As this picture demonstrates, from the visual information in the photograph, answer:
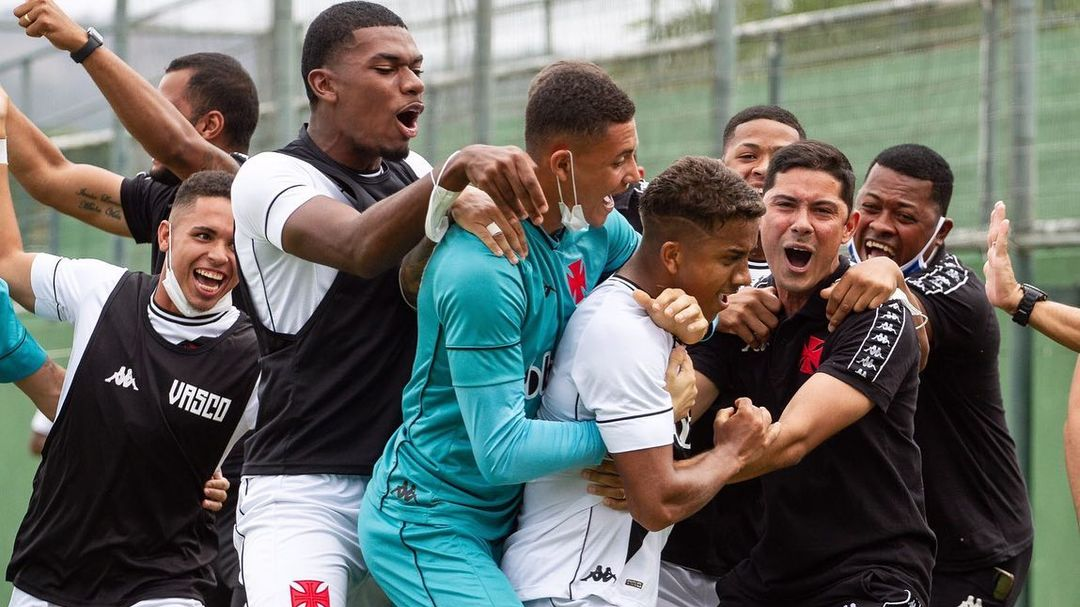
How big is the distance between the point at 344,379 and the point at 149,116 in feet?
6.70

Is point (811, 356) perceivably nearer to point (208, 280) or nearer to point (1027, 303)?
point (1027, 303)

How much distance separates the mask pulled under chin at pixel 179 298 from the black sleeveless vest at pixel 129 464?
11 cm

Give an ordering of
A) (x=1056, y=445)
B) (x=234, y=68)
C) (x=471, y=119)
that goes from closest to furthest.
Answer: (x=234, y=68) < (x=1056, y=445) < (x=471, y=119)

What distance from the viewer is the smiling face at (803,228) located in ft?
16.4

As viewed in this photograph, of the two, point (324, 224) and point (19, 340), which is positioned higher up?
point (324, 224)

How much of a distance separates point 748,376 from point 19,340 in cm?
285

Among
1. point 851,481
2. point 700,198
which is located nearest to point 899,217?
point 851,481

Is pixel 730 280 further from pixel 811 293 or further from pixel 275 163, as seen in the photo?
pixel 275 163

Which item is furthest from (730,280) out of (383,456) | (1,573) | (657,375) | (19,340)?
(1,573)

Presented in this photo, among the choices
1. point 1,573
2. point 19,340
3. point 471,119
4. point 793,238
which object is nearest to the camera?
point 793,238

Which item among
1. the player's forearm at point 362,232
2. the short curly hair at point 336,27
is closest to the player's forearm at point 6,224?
the short curly hair at point 336,27

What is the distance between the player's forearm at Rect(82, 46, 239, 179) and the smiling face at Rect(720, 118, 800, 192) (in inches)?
83.4

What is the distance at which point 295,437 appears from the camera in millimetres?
4621

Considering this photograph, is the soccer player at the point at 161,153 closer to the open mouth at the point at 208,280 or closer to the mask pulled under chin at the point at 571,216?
the open mouth at the point at 208,280
